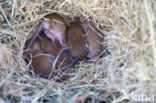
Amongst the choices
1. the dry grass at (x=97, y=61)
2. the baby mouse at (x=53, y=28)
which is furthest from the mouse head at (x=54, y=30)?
the dry grass at (x=97, y=61)

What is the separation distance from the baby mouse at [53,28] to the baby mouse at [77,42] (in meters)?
0.08

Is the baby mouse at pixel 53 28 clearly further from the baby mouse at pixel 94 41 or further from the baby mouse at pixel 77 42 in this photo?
the baby mouse at pixel 94 41

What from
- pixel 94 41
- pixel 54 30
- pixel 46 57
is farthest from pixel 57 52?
pixel 94 41

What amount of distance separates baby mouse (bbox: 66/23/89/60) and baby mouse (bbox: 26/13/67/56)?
8cm

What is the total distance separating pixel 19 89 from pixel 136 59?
118cm

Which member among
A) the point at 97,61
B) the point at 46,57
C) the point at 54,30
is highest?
the point at 54,30

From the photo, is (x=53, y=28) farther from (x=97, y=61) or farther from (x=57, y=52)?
(x=97, y=61)

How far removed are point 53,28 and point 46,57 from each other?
0.36 m

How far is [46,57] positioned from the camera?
2377mm

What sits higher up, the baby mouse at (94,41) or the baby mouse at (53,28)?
the baby mouse at (53,28)

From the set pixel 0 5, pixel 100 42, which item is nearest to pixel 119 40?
pixel 100 42

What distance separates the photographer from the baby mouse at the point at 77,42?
2.48 meters

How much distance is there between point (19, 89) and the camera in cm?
202

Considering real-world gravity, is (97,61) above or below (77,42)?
below
